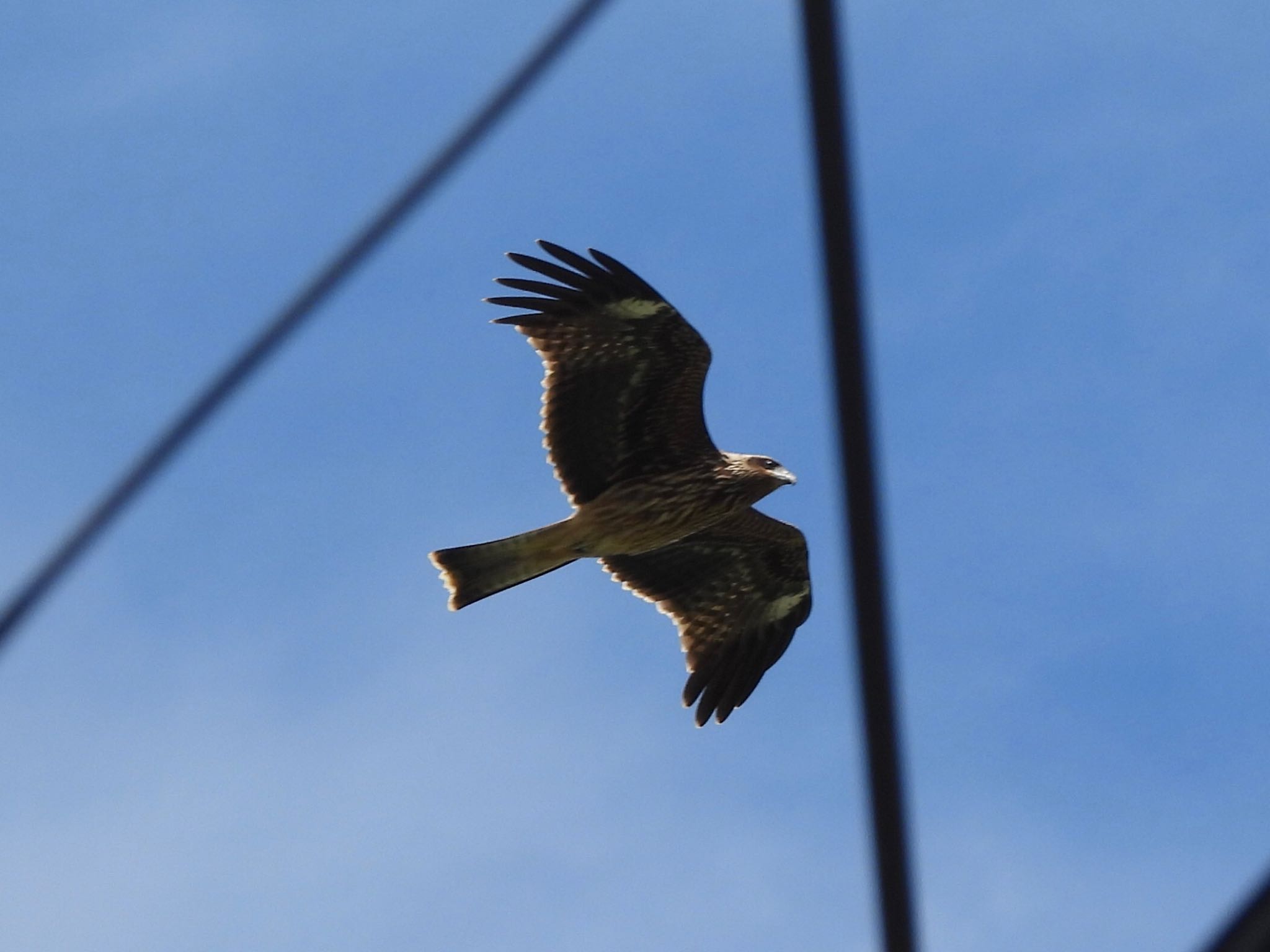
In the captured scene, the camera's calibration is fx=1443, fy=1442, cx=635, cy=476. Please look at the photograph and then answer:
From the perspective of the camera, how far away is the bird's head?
9953 millimetres

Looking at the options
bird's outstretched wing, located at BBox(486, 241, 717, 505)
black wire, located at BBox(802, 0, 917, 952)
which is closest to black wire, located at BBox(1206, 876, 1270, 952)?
black wire, located at BBox(802, 0, 917, 952)

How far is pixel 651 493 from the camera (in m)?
9.91

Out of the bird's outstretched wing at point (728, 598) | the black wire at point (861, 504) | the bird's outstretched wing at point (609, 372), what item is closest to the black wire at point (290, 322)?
the black wire at point (861, 504)

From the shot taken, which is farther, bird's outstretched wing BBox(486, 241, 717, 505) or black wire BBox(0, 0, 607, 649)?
bird's outstretched wing BBox(486, 241, 717, 505)

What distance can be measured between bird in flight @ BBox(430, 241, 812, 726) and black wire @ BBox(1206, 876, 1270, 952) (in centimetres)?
823

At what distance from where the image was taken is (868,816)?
4.80 ft

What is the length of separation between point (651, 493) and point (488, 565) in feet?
4.02

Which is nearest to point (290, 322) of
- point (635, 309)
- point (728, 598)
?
point (635, 309)

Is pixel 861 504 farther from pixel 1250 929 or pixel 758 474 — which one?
pixel 758 474

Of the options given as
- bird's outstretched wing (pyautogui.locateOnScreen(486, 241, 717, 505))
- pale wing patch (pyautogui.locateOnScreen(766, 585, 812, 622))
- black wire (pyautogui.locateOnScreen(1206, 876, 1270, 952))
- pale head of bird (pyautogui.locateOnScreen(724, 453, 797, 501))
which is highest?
bird's outstretched wing (pyautogui.locateOnScreen(486, 241, 717, 505))

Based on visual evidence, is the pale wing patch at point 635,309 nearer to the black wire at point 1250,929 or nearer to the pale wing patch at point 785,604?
the pale wing patch at point 785,604

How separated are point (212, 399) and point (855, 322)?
0.96m

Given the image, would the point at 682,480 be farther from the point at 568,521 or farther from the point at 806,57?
the point at 806,57

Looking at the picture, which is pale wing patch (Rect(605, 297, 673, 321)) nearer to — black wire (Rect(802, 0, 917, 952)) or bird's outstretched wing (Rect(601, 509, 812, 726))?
bird's outstretched wing (Rect(601, 509, 812, 726))
